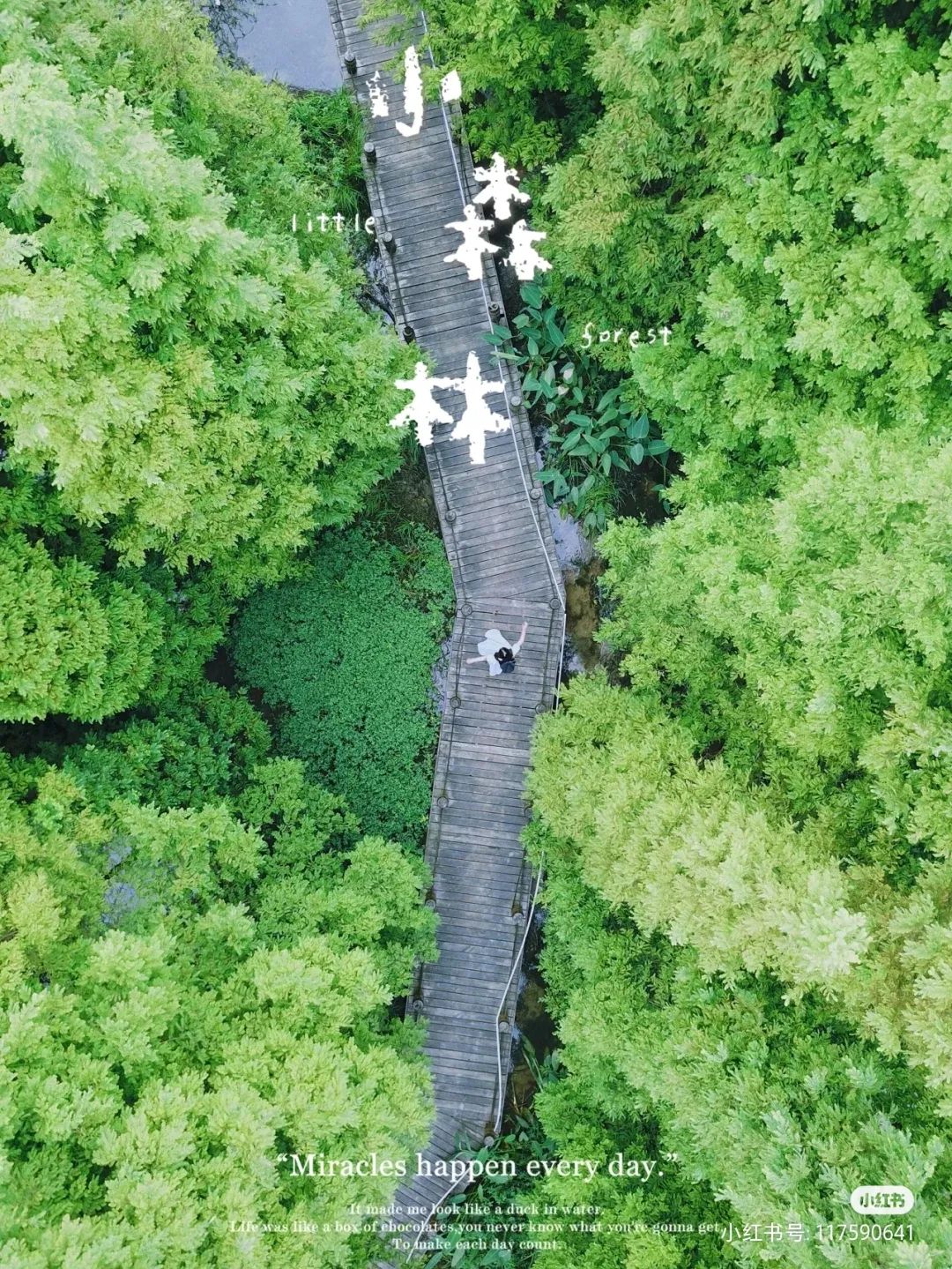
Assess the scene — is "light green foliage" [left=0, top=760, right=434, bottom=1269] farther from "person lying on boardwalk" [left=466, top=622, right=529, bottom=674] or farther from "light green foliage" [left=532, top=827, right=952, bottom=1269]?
Answer: "person lying on boardwalk" [left=466, top=622, right=529, bottom=674]

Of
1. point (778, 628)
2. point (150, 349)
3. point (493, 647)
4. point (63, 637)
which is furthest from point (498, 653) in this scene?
point (150, 349)

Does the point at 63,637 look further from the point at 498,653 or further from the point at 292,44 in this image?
the point at 292,44

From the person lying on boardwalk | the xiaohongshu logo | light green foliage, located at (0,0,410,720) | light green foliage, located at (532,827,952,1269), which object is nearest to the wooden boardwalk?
the person lying on boardwalk

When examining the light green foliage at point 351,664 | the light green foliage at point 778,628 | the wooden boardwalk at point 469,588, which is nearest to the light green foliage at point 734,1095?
the light green foliage at point 778,628

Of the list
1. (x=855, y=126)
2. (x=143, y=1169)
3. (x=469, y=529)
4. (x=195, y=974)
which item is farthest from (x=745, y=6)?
(x=143, y=1169)

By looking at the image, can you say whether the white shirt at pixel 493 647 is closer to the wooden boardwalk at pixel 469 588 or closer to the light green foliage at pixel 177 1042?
the wooden boardwalk at pixel 469 588

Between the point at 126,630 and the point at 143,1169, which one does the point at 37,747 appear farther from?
the point at 143,1169
